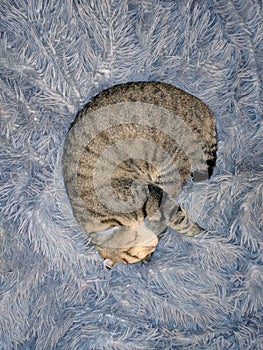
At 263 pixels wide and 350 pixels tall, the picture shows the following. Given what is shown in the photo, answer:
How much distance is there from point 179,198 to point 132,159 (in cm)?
19

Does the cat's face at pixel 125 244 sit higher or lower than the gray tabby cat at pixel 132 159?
lower

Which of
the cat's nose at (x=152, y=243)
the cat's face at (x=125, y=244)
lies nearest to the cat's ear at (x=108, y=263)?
the cat's face at (x=125, y=244)

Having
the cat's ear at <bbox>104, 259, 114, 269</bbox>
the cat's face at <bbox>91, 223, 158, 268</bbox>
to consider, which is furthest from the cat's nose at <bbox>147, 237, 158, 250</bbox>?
the cat's ear at <bbox>104, 259, 114, 269</bbox>

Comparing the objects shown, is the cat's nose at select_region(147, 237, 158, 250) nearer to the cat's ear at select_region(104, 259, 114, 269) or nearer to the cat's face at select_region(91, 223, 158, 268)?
the cat's face at select_region(91, 223, 158, 268)

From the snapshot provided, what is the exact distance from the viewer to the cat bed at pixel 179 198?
108 centimetres

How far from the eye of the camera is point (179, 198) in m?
1.15

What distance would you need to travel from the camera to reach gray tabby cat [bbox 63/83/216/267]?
1.14 meters

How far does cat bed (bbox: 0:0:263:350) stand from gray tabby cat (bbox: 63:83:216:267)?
0.10ft

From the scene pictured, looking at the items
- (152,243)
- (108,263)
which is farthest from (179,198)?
(108,263)

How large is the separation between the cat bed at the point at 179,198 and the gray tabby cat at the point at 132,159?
0.10 ft

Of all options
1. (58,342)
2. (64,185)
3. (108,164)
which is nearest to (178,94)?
(108,164)

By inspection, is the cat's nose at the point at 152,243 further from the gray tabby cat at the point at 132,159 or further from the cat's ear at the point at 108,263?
the cat's ear at the point at 108,263

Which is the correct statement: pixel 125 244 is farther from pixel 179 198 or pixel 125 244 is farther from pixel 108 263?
pixel 179 198

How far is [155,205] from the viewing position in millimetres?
1221
